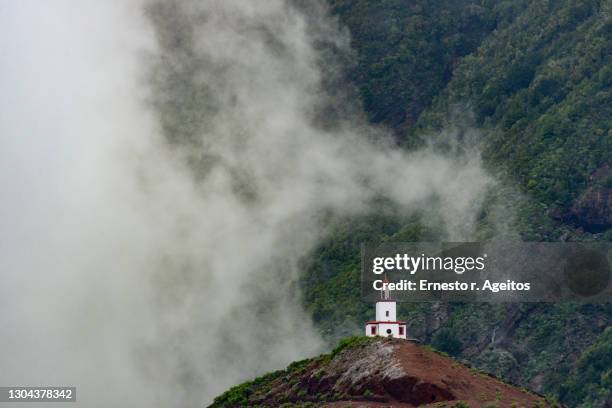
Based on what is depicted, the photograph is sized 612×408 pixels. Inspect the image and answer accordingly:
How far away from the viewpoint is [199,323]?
189875 mm

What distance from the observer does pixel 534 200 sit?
577 ft

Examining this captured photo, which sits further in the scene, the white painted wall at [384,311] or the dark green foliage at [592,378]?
the dark green foliage at [592,378]

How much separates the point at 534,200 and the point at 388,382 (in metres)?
53.5

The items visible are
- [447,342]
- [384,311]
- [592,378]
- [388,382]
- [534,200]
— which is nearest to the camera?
[388,382]

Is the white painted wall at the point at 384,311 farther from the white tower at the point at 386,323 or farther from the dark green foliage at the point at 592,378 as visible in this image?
the dark green foliage at the point at 592,378

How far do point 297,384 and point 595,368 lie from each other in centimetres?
3260

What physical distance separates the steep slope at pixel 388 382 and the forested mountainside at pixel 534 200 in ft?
93.1

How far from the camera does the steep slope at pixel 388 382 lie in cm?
12475

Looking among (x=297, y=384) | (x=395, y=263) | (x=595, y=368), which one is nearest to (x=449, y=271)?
(x=395, y=263)

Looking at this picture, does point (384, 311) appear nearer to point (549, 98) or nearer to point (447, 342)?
point (447, 342)

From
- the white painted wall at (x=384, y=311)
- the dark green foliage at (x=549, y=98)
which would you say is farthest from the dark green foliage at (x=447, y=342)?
the white painted wall at (x=384, y=311)

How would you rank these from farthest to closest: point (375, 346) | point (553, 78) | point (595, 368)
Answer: point (553, 78)
point (595, 368)
point (375, 346)

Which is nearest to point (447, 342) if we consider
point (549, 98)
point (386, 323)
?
point (549, 98)

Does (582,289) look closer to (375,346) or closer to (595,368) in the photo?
(595,368)
